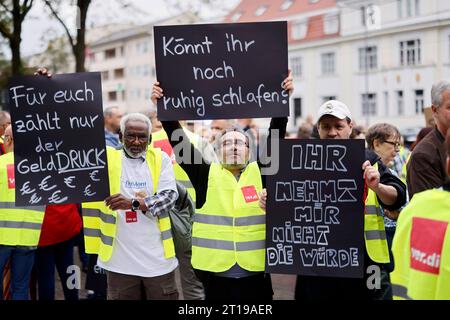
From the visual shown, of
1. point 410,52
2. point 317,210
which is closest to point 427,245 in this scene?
point 317,210

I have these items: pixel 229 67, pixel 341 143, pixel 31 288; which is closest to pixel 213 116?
pixel 229 67

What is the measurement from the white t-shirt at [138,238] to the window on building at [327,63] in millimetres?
40209

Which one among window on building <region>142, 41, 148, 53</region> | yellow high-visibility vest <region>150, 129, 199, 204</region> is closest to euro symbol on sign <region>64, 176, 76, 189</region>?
yellow high-visibility vest <region>150, 129, 199, 204</region>

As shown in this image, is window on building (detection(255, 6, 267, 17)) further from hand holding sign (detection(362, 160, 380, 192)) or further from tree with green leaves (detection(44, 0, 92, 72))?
hand holding sign (detection(362, 160, 380, 192))

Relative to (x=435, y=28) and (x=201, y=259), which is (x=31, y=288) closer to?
(x=201, y=259)

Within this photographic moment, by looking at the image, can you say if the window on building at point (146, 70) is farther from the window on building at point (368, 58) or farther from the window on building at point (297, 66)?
the window on building at point (368, 58)

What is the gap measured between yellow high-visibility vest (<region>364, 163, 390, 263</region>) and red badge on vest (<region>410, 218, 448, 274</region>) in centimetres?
140

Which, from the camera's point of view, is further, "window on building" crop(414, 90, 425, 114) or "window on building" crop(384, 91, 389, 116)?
"window on building" crop(384, 91, 389, 116)

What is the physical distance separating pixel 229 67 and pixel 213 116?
367mm

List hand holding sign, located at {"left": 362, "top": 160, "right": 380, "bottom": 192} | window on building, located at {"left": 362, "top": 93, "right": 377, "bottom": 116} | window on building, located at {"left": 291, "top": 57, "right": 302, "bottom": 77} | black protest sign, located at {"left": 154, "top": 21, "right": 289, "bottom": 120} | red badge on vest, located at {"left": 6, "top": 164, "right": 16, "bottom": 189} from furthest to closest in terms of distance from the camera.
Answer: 1. window on building, located at {"left": 291, "top": 57, "right": 302, "bottom": 77}
2. window on building, located at {"left": 362, "top": 93, "right": 377, "bottom": 116}
3. red badge on vest, located at {"left": 6, "top": 164, "right": 16, "bottom": 189}
4. black protest sign, located at {"left": 154, "top": 21, "right": 289, "bottom": 120}
5. hand holding sign, located at {"left": 362, "top": 160, "right": 380, "bottom": 192}

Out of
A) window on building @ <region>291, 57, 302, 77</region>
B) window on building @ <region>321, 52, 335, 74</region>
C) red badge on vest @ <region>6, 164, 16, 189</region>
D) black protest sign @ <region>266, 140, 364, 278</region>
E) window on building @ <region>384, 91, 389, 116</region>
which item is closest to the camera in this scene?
black protest sign @ <region>266, 140, 364, 278</region>

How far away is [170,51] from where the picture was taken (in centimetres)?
439

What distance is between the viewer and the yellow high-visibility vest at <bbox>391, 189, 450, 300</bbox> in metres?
2.44

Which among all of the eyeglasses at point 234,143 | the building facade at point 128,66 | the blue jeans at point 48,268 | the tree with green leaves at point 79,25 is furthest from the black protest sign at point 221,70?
the building facade at point 128,66
